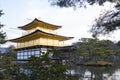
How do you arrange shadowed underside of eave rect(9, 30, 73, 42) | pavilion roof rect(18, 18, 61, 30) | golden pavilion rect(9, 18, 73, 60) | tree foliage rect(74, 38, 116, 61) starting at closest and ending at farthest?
golden pavilion rect(9, 18, 73, 60) → shadowed underside of eave rect(9, 30, 73, 42) → pavilion roof rect(18, 18, 61, 30) → tree foliage rect(74, 38, 116, 61)

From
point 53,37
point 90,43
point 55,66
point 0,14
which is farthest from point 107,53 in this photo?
point 55,66

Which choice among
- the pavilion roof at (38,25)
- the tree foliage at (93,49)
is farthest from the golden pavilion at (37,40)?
the tree foliage at (93,49)

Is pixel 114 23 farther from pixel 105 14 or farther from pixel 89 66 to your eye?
pixel 89 66

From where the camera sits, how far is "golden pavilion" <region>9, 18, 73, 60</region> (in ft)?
93.1

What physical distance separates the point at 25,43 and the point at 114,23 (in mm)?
24349

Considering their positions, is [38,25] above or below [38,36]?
above

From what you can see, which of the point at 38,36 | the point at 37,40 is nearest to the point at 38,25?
the point at 38,36

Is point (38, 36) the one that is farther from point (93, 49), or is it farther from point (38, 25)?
point (93, 49)

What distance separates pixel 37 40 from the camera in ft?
95.6

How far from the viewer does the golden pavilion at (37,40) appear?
28375 millimetres

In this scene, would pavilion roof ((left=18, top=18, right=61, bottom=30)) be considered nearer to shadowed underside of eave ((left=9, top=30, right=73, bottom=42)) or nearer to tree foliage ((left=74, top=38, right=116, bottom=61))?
shadowed underside of eave ((left=9, top=30, right=73, bottom=42))

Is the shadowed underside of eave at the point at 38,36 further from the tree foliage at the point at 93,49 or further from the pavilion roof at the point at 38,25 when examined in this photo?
the tree foliage at the point at 93,49

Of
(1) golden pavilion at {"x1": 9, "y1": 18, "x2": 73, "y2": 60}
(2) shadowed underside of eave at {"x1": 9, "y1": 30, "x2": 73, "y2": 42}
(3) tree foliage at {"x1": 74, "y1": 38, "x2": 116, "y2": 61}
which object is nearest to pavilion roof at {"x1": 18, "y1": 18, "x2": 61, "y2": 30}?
(1) golden pavilion at {"x1": 9, "y1": 18, "x2": 73, "y2": 60}

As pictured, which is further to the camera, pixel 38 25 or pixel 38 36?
pixel 38 25
